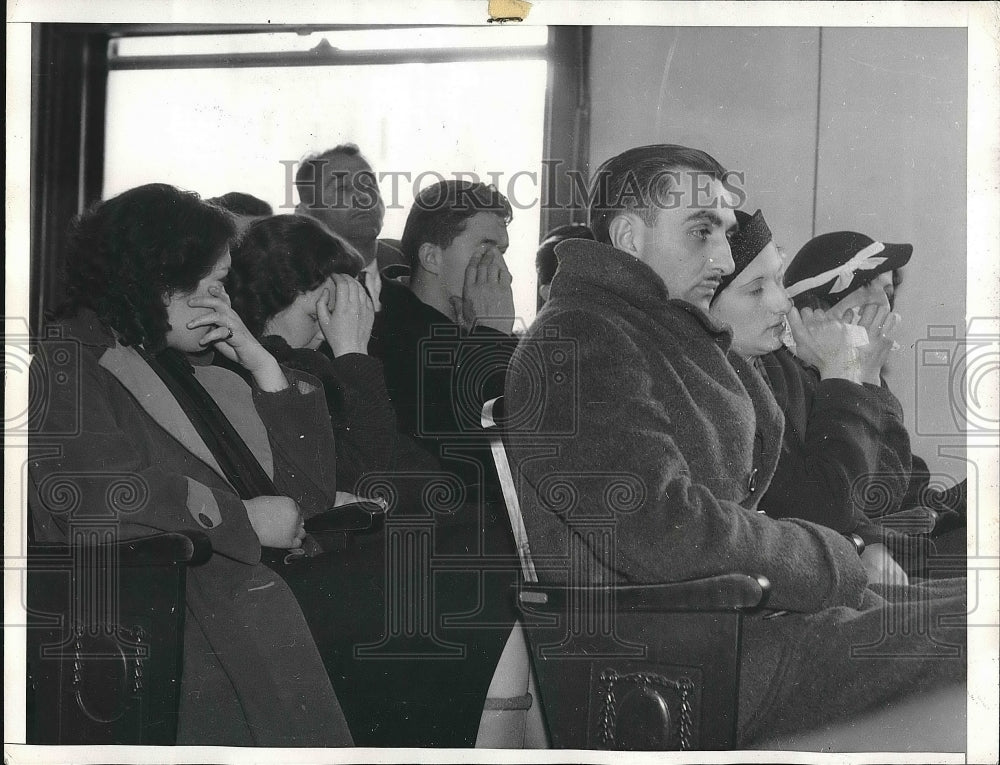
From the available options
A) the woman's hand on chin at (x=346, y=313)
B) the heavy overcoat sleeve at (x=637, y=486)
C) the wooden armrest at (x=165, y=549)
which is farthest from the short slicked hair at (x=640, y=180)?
the wooden armrest at (x=165, y=549)

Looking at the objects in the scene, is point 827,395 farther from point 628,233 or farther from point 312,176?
point 312,176

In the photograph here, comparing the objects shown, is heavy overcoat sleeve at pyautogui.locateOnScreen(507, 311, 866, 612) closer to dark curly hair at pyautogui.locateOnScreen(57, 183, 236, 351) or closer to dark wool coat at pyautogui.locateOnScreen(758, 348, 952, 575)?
dark wool coat at pyautogui.locateOnScreen(758, 348, 952, 575)

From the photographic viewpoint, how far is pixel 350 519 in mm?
2402

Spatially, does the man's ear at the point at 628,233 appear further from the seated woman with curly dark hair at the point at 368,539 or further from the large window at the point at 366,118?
the seated woman with curly dark hair at the point at 368,539

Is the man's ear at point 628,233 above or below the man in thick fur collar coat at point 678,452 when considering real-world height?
above

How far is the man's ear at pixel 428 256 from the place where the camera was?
7.94ft

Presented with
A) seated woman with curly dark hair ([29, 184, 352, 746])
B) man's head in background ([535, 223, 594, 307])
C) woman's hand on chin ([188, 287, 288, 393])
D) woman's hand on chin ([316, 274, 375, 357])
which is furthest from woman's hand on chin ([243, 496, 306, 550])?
man's head in background ([535, 223, 594, 307])

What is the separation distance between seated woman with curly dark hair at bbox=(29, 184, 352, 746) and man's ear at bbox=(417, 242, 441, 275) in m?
0.39

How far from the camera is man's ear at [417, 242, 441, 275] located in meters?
2.42

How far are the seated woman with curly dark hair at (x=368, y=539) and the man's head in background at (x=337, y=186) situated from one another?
0.16 ft

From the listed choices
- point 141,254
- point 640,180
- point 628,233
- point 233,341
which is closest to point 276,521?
point 233,341

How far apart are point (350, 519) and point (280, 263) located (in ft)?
2.07

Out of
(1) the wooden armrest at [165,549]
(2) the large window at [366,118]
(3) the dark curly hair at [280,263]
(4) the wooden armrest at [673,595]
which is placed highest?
(2) the large window at [366,118]

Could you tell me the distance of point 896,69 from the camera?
8.02 feet
